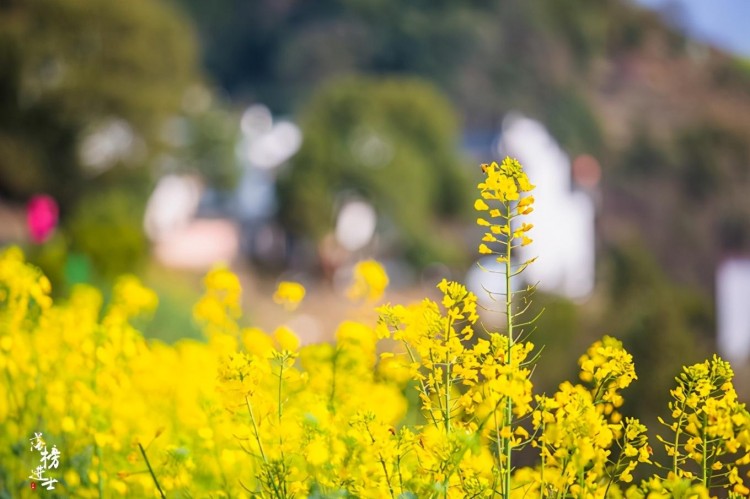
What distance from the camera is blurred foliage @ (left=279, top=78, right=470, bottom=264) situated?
58.2 feet

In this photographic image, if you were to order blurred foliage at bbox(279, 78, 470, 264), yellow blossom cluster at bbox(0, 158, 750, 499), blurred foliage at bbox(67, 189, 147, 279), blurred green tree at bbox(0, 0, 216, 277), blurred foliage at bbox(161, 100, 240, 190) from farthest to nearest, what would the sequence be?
blurred foliage at bbox(279, 78, 470, 264) → blurred foliage at bbox(161, 100, 240, 190) → blurred green tree at bbox(0, 0, 216, 277) → blurred foliage at bbox(67, 189, 147, 279) → yellow blossom cluster at bbox(0, 158, 750, 499)

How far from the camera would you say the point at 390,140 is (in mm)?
18656

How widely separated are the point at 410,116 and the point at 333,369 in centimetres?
1842

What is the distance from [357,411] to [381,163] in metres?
17.7

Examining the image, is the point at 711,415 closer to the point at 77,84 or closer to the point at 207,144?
the point at 77,84

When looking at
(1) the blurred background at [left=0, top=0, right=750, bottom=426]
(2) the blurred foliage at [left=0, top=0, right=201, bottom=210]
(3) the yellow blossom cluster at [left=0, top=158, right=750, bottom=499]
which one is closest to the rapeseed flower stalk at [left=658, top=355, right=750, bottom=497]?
(3) the yellow blossom cluster at [left=0, top=158, right=750, bottom=499]

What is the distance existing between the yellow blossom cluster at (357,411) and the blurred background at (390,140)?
622 cm

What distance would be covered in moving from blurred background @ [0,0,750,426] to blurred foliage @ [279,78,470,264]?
0.05 m

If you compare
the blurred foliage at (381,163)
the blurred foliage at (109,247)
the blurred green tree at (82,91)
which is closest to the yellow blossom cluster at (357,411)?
the blurred foliage at (109,247)

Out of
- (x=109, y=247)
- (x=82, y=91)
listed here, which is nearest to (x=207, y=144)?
(x=82, y=91)

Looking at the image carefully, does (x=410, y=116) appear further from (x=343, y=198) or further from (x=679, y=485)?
(x=679, y=485)

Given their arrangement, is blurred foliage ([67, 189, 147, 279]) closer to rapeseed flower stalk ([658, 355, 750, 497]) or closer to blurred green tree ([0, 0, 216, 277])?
rapeseed flower stalk ([658, 355, 750, 497])

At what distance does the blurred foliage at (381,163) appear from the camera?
17.8m

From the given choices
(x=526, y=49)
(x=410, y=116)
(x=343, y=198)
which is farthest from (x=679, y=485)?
(x=526, y=49)
